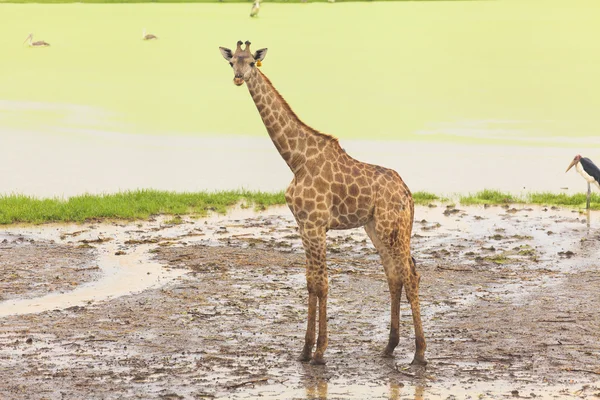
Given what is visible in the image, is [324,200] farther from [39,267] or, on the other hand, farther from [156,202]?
[156,202]

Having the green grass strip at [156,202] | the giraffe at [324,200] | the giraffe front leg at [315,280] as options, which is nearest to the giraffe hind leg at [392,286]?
the giraffe at [324,200]

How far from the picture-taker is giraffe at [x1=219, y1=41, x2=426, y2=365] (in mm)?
10227

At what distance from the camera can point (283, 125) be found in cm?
1048

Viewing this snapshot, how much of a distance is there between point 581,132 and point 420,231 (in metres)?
11.8

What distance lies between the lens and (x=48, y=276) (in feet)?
45.0

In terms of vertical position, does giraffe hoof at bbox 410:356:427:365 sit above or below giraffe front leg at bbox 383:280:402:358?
below

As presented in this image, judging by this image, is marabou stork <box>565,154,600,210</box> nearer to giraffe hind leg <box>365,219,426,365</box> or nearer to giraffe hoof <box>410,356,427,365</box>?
giraffe hind leg <box>365,219,426,365</box>

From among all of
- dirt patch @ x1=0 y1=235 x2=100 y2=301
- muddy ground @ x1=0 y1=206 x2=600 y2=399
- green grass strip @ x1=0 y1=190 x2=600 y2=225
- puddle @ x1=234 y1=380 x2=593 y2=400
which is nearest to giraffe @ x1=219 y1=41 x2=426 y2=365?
muddy ground @ x1=0 y1=206 x2=600 y2=399

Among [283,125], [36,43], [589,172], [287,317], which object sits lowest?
[287,317]

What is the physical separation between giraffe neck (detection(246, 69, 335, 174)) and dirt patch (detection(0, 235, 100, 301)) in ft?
13.5

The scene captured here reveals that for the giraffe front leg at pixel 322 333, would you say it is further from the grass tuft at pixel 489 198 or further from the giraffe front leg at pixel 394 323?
the grass tuft at pixel 489 198

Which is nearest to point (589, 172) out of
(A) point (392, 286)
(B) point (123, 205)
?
(B) point (123, 205)

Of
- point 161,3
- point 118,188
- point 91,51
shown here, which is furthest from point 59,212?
point 161,3

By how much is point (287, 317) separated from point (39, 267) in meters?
4.11
